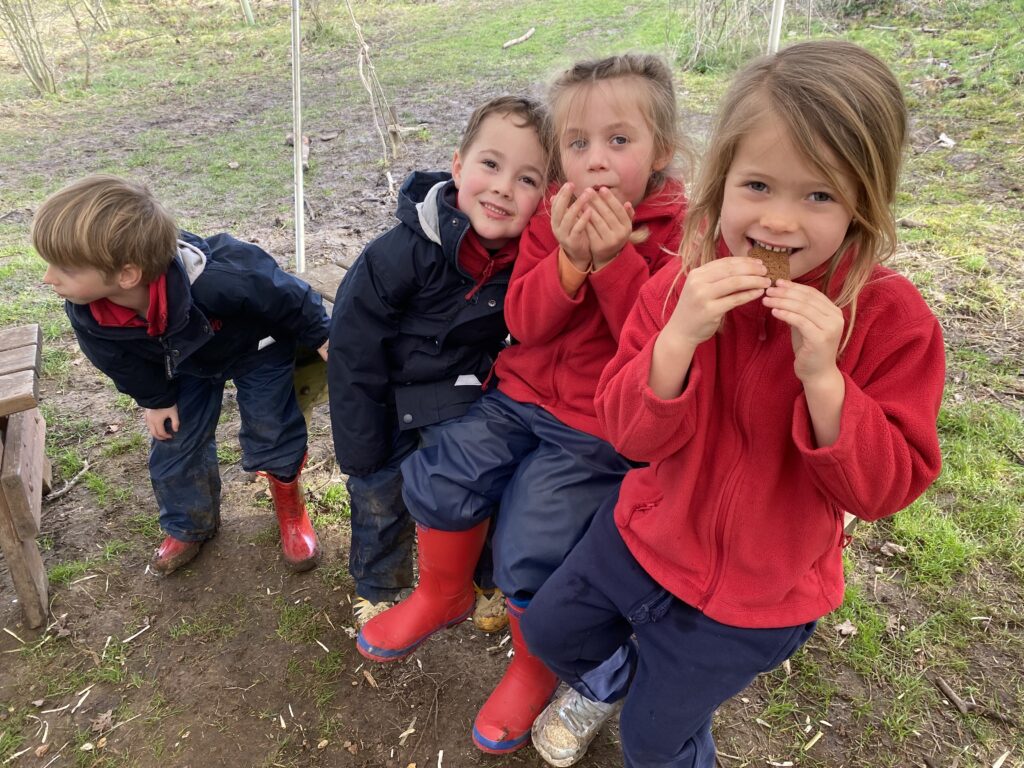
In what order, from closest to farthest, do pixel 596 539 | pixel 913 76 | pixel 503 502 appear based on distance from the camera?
pixel 596 539 < pixel 503 502 < pixel 913 76

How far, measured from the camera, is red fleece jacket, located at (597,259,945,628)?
4.22 feet

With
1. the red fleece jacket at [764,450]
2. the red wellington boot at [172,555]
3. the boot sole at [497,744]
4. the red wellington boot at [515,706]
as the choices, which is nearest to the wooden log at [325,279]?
the red wellington boot at [172,555]

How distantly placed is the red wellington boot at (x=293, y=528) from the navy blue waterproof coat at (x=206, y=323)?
1.65 feet

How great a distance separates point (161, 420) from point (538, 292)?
1745 mm

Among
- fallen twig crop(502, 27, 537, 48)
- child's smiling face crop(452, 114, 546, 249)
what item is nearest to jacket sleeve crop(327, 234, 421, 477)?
child's smiling face crop(452, 114, 546, 249)

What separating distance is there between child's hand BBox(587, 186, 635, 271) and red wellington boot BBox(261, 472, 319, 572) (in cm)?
183

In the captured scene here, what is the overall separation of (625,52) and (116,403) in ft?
11.4

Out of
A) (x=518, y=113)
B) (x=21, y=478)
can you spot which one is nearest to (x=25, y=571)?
(x=21, y=478)

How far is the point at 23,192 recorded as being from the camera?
7.43 metres

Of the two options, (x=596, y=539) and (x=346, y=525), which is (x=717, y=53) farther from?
(x=596, y=539)

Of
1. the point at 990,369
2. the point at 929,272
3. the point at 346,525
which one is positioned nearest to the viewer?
the point at 346,525

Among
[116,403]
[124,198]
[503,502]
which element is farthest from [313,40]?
[503,502]

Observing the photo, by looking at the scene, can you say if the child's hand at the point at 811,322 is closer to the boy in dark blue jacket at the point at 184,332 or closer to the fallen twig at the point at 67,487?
the boy in dark blue jacket at the point at 184,332

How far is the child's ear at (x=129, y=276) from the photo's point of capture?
2.39 metres
